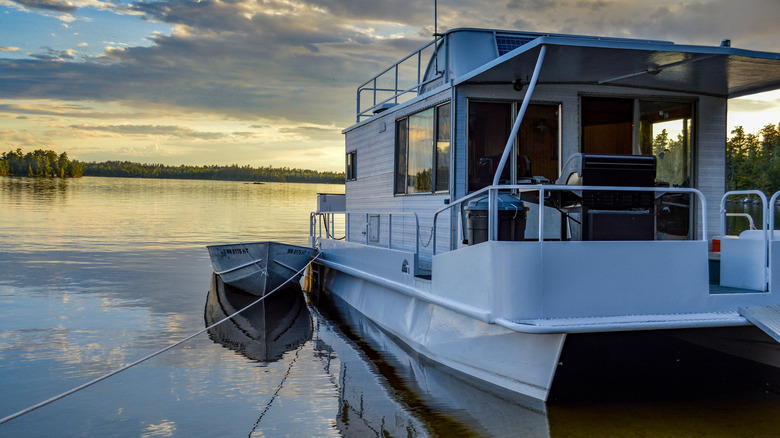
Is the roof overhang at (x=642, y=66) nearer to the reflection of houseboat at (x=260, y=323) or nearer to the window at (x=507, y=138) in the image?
the window at (x=507, y=138)

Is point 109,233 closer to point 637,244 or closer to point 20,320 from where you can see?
point 20,320

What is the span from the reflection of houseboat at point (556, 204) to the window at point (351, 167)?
210 centimetres

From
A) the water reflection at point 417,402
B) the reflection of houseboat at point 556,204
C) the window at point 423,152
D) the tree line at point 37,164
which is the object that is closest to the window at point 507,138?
the reflection of houseboat at point 556,204

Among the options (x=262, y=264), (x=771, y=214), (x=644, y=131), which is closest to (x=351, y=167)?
(x=262, y=264)

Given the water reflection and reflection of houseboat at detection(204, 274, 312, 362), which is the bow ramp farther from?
reflection of houseboat at detection(204, 274, 312, 362)

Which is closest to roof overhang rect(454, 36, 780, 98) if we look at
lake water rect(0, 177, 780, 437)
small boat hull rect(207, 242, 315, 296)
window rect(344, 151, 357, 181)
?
lake water rect(0, 177, 780, 437)

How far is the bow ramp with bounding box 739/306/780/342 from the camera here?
5751 mm

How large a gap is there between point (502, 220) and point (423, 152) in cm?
302

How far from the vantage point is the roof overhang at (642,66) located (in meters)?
6.29

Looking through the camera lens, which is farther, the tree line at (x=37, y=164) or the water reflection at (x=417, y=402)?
the tree line at (x=37, y=164)

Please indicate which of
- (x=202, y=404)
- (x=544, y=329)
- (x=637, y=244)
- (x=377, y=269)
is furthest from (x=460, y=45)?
(x=202, y=404)

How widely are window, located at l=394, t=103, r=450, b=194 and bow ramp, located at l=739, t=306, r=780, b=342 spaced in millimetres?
3785

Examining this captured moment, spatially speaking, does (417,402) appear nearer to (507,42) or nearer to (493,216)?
(493,216)

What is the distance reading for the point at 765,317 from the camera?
19.8ft
